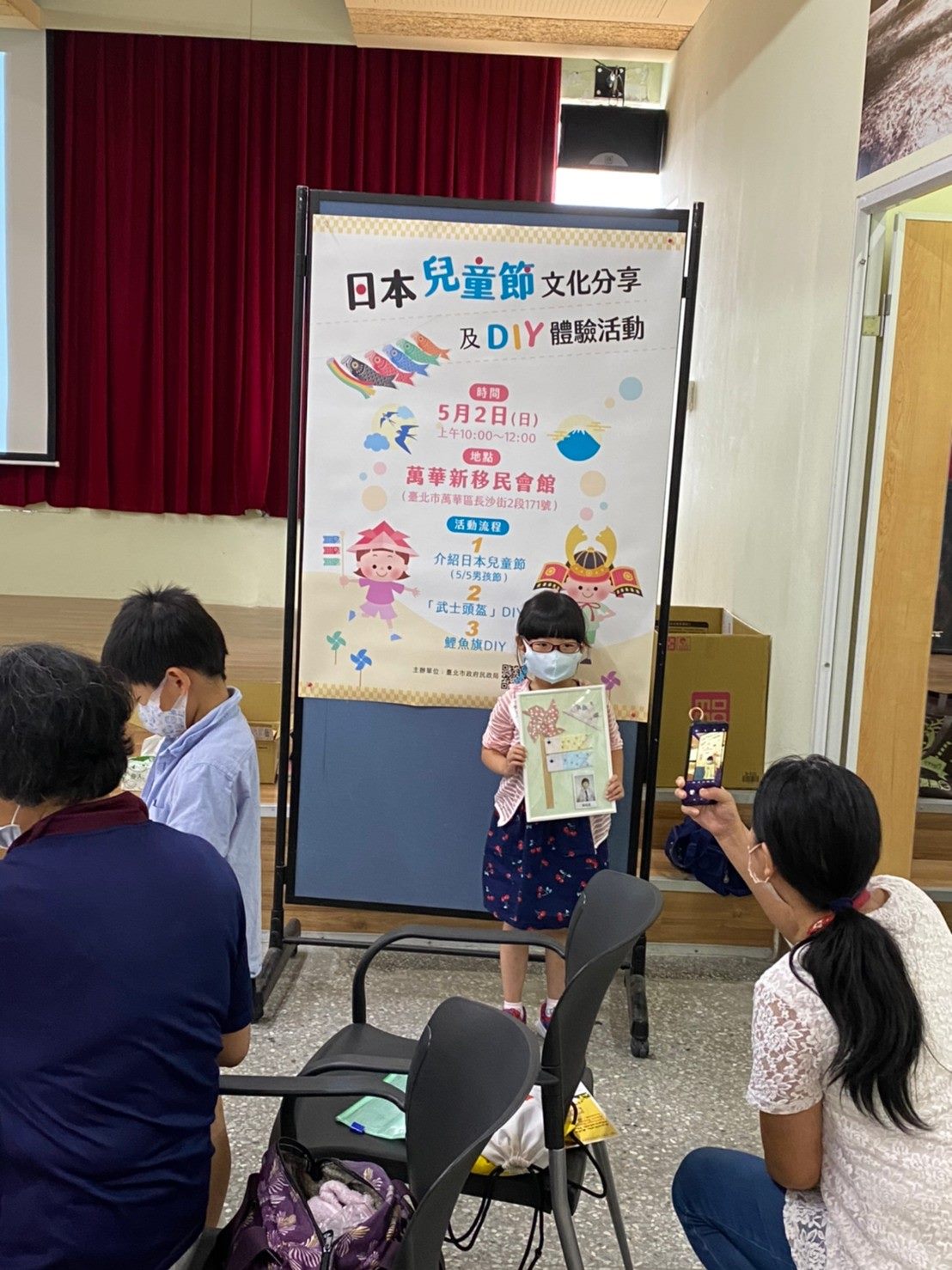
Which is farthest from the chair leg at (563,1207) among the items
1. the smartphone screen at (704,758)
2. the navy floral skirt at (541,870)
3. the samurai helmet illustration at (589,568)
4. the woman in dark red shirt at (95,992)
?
the samurai helmet illustration at (589,568)

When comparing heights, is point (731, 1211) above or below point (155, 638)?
below

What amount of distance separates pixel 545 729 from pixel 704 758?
67 cm

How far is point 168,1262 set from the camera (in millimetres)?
1284

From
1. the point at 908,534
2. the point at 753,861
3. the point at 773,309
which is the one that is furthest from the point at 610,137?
the point at 753,861

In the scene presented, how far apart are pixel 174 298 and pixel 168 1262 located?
5.52m

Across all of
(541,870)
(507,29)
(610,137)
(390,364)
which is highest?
(507,29)

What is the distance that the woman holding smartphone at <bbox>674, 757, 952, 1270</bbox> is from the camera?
120 cm

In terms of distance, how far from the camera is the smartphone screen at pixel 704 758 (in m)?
1.93

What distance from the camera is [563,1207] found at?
152 centimetres

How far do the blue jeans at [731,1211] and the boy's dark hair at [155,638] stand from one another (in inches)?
45.7

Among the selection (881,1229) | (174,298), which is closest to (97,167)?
(174,298)

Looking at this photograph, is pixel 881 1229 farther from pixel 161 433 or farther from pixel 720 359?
pixel 161 433

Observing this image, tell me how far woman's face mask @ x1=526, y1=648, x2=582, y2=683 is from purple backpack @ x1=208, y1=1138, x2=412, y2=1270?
1329 millimetres

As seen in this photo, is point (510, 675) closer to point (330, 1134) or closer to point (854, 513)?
point (854, 513)
